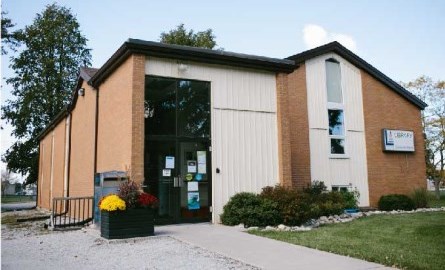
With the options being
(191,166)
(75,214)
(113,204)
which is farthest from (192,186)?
(75,214)

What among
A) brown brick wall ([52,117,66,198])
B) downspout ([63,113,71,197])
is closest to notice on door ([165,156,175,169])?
downspout ([63,113,71,197])

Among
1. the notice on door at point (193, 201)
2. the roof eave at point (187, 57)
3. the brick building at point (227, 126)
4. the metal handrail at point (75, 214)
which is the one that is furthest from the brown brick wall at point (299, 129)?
the metal handrail at point (75, 214)

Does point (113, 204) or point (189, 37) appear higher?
point (189, 37)

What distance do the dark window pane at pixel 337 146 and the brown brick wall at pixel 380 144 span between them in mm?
1353

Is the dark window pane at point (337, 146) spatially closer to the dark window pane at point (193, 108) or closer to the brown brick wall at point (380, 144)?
the brown brick wall at point (380, 144)

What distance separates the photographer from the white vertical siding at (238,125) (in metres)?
11.8

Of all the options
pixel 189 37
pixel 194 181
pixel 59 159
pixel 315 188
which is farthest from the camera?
pixel 189 37

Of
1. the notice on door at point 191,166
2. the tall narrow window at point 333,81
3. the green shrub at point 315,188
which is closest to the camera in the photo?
the notice on door at point 191,166

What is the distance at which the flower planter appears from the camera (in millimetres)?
8672

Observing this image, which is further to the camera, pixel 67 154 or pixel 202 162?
pixel 67 154

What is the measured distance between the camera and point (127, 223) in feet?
28.9

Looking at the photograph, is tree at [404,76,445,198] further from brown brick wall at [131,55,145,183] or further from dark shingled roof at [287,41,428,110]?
brown brick wall at [131,55,145,183]

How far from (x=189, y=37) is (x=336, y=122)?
21.8 metres

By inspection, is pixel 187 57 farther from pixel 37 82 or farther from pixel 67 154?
pixel 37 82
